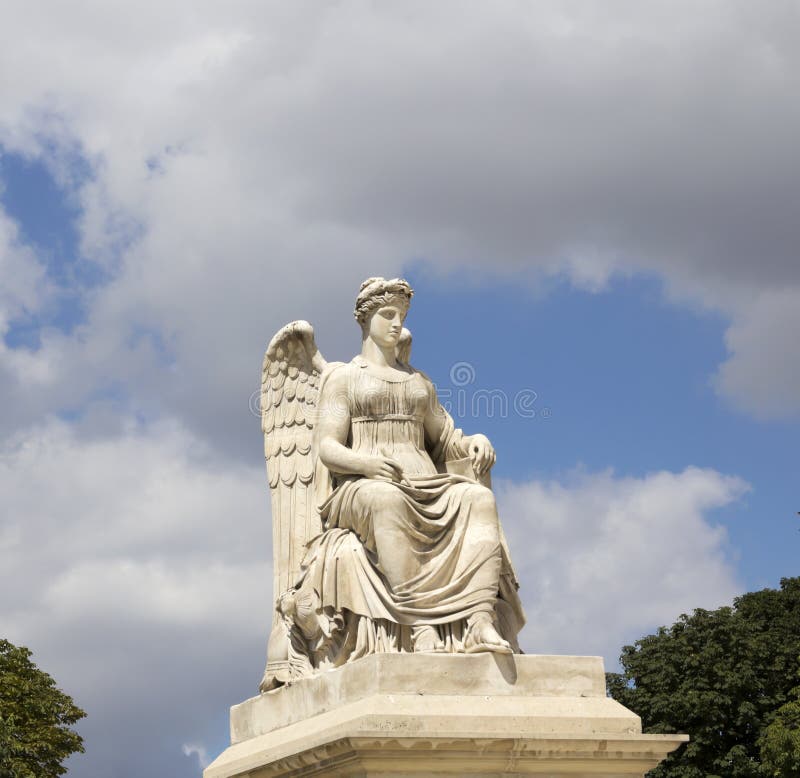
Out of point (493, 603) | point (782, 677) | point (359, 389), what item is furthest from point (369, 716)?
point (782, 677)

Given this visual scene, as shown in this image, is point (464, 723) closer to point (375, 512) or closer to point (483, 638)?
point (483, 638)

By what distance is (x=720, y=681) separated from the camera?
3444 centimetres

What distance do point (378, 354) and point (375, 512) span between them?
1.80 m

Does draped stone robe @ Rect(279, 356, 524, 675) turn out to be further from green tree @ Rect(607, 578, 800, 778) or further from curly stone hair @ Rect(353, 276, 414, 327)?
green tree @ Rect(607, 578, 800, 778)

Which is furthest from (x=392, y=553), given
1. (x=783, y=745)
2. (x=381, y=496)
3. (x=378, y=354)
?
(x=783, y=745)

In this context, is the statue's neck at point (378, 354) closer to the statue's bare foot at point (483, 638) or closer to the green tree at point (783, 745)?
the statue's bare foot at point (483, 638)

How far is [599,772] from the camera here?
1273cm

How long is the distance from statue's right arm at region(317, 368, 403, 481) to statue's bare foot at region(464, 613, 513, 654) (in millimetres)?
1402

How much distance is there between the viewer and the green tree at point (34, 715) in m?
34.2

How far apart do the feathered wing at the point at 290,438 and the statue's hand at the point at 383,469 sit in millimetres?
1403

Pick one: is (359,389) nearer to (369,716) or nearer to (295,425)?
(295,425)

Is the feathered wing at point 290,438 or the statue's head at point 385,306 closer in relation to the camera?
the statue's head at point 385,306

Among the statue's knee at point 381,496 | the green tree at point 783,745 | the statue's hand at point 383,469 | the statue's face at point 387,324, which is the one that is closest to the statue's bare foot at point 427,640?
the statue's knee at point 381,496

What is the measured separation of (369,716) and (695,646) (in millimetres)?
24588
